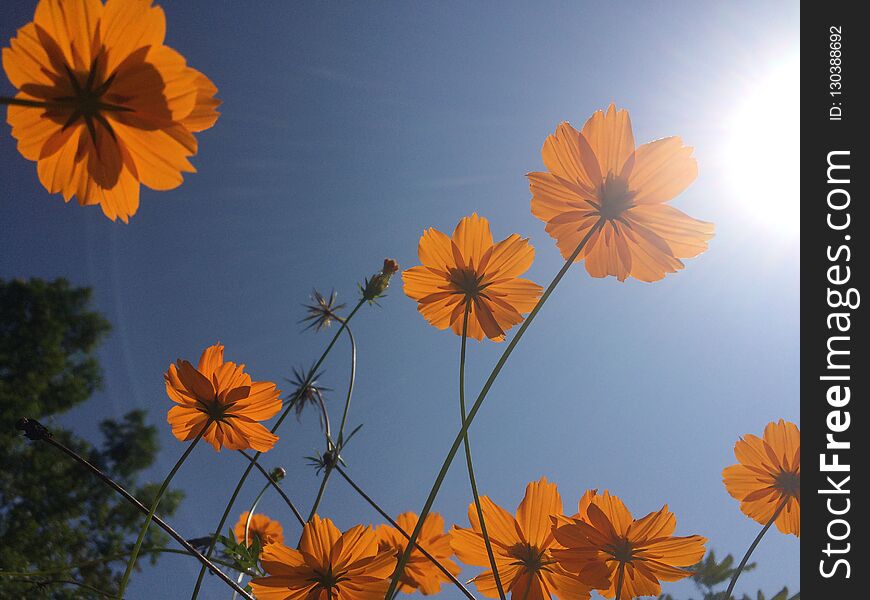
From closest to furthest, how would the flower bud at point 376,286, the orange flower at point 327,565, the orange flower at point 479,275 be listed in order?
the orange flower at point 327,565 < the orange flower at point 479,275 < the flower bud at point 376,286

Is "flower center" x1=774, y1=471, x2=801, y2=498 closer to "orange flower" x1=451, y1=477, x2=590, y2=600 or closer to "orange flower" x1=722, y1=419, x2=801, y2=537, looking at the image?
"orange flower" x1=722, y1=419, x2=801, y2=537

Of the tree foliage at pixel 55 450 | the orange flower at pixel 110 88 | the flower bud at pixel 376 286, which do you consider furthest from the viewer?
the tree foliage at pixel 55 450

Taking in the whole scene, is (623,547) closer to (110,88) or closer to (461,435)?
(461,435)

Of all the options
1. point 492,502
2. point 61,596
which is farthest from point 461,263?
point 61,596

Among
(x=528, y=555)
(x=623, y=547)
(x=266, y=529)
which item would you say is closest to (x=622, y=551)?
(x=623, y=547)

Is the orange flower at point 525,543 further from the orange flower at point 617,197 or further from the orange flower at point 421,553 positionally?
the orange flower at point 617,197

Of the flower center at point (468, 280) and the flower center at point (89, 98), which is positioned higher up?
the flower center at point (468, 280)

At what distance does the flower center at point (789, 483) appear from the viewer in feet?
2.57

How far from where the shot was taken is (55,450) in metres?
6.52

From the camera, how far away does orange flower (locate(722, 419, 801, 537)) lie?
792mm

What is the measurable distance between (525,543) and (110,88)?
654 mm

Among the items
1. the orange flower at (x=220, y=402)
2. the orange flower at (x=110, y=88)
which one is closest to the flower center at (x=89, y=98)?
the orange flower at (x=110, y=88)

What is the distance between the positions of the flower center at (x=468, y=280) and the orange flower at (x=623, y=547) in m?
0.30

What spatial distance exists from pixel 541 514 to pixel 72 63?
66 centimetres
